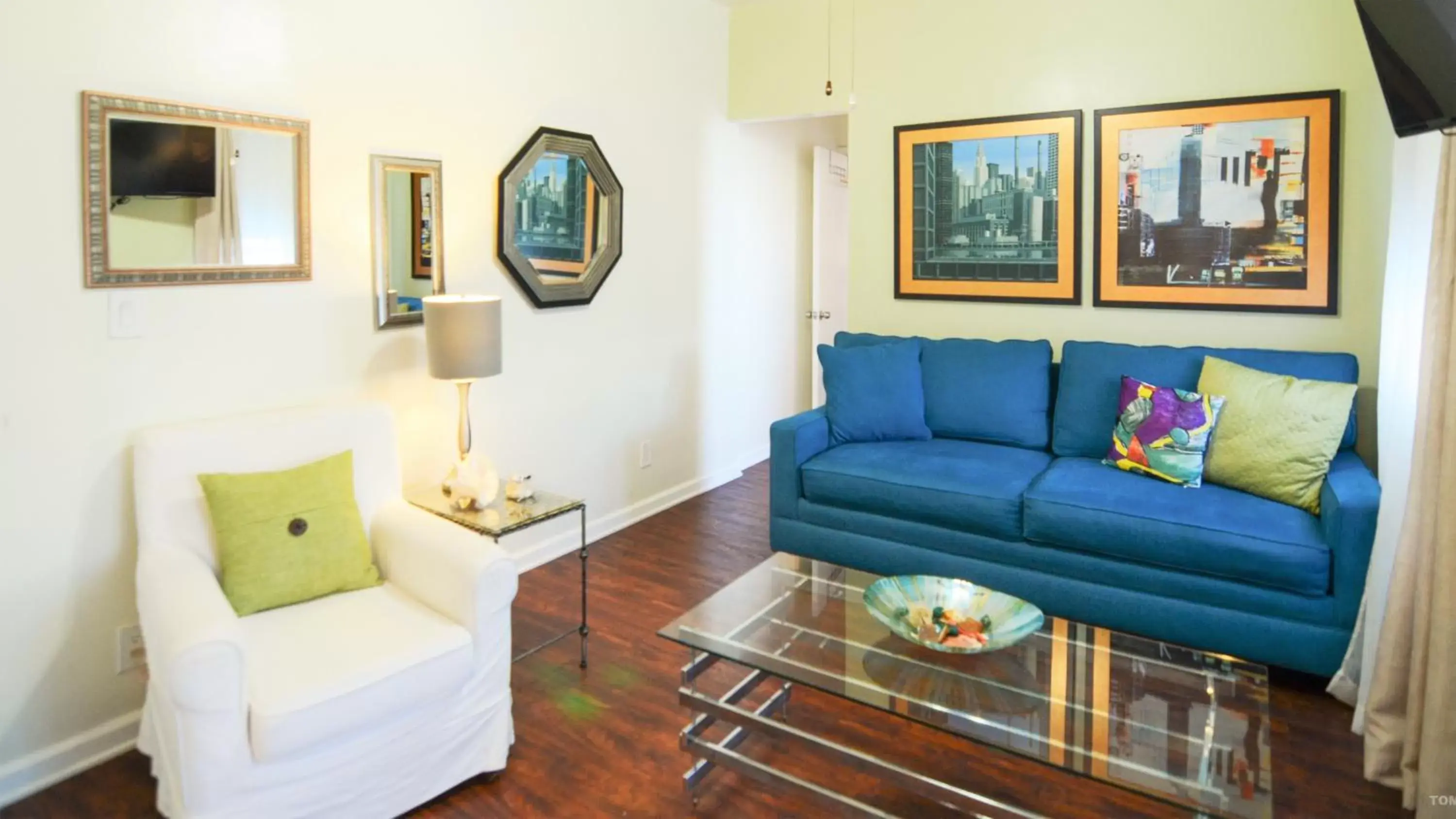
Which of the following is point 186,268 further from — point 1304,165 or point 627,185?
point 1304,165

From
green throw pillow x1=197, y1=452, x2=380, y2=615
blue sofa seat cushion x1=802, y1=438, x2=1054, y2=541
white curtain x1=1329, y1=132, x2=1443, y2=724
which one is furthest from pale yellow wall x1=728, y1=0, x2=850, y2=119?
green throw pillow x1=197, y1=452, x2=380, y2=615

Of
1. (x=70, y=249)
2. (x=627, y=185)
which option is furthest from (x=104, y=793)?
(x=627, y=185)

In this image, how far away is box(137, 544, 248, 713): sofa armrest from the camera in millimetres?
1774

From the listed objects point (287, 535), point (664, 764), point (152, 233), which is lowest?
point (664, 764)

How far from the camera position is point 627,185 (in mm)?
4211

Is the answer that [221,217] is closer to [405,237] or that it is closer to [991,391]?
[405,237]

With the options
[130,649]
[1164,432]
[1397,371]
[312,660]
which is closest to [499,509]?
[312,660]

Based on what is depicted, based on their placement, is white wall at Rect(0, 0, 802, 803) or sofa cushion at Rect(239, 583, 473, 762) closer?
sofa cushion at Rect(239, 583, 473, 762)

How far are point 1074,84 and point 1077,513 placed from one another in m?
1.99

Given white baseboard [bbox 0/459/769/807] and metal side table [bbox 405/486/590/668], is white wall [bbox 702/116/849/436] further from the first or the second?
white baseboard [bbox 0/459/769/807]

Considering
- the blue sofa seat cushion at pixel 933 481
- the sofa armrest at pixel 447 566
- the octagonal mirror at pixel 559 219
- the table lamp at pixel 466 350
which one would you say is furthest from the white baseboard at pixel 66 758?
the blue sofa seat cushion at pixel 933 481

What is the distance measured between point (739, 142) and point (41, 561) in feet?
12.3

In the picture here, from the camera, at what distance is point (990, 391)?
3775 mm

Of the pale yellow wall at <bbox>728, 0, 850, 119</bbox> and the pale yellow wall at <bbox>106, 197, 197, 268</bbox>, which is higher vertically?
the pale yellow wall at <bbox>728, 0, 850, 119</bbox>
